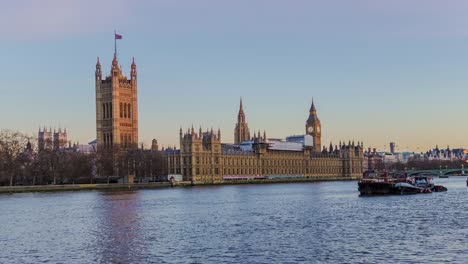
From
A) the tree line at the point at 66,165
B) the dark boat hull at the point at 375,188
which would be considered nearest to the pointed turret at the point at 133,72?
the tree line at the point at 66,165

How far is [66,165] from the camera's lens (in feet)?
409

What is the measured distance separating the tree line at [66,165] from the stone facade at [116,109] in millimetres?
26169

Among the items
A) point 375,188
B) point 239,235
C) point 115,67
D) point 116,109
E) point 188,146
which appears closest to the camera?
point 239,235

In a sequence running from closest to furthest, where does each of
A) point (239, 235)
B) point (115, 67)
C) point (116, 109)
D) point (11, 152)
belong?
1. point (239, 235)
2. point (11, 152)
3. point (116, 109)
4. point (115, 67)

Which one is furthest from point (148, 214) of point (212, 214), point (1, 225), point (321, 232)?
point (321, 232)

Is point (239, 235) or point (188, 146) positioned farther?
point (188, 146)

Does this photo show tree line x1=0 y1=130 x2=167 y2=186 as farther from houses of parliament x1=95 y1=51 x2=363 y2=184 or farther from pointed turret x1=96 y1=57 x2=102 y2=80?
pointed turret x1=96 y1=57 x2=102 y2=80

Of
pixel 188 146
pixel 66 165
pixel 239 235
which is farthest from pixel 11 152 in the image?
pixel 239 235

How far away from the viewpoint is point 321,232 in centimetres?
4297

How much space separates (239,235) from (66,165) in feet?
290

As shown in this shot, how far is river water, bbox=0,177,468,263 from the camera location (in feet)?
110

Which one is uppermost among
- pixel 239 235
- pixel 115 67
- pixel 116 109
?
pixel 115 67

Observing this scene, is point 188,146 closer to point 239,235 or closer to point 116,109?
point 116,109

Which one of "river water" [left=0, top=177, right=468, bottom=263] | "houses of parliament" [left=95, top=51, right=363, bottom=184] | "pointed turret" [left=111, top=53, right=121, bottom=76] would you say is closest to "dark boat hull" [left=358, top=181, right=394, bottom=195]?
"river water" [left=0, top=177, right=468, bottom=263]
